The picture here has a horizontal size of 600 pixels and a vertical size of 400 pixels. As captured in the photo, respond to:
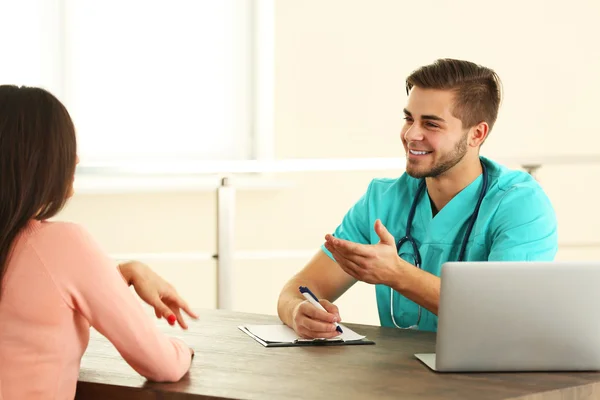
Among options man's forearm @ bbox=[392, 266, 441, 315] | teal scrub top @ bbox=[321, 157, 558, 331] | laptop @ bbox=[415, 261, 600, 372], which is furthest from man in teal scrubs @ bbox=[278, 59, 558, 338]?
laptop @ bbox=[415, 261, 600, 372]

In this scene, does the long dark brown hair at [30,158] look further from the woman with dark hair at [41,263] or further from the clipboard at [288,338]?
the clipboard at [288,338]

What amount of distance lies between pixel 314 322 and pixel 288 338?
0.06m

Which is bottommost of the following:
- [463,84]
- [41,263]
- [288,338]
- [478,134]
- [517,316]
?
[288,338]

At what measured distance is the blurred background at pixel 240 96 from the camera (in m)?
4.01

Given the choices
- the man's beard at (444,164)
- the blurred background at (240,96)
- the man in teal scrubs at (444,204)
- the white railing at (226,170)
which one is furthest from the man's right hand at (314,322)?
the blurred background at (240,96)

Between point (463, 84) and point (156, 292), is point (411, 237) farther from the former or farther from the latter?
point (156, 292)

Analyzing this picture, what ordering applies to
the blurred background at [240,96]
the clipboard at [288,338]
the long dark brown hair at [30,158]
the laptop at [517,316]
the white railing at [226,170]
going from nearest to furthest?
the long dark brown hair at [30,158] < the laptop at [517,316] < the clipboard at [288,338] < the white railing at [226,170] < the blurred background at [240,96]

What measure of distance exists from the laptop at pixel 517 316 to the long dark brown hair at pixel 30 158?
0.62 meters

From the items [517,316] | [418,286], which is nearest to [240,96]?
[418,286]

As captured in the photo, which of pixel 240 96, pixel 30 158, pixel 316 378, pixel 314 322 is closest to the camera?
pixel 30 158

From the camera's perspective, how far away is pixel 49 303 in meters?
1.37

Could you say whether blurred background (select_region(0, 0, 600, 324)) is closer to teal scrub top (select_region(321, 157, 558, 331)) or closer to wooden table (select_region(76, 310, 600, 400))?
teal scrub top (select_region(321, 157, 558, 331))

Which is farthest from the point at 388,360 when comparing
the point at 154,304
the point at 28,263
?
the point at 28,263

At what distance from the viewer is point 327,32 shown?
4215 millimetres
